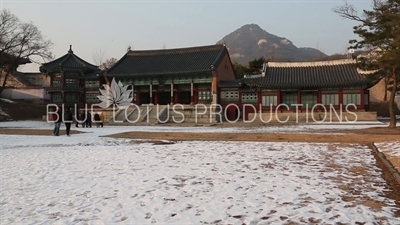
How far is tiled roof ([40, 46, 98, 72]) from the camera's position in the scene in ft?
137

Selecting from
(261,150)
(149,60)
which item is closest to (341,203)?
(261,150)

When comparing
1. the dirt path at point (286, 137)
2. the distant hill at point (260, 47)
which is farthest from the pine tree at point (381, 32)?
the distant hill at point (260, 47)

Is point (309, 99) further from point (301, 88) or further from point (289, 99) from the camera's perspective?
point (289, 99)

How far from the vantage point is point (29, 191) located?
661 cm

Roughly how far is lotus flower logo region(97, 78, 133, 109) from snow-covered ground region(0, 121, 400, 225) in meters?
29.2

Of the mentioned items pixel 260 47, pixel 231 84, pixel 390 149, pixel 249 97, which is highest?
pixel 260 47

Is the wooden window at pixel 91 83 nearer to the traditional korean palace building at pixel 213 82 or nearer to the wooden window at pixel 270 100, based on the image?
the traditional korean palace building at pixel 213 82

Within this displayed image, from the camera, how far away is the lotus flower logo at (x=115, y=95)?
40062 mm

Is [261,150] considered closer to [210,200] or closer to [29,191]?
[210,200]

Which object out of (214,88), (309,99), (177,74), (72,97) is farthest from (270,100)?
(72,97)

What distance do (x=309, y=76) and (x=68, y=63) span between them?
29011 millimetres

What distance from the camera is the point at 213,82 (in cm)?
3759

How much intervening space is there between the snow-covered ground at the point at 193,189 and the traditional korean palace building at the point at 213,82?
24.9 m

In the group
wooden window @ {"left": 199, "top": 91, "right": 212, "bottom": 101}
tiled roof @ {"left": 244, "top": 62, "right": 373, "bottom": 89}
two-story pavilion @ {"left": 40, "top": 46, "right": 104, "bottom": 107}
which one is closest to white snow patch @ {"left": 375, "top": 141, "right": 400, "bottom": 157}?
tiled roof @ {"left": 244, "top": 62, "right": 373, "bottom": 89}
